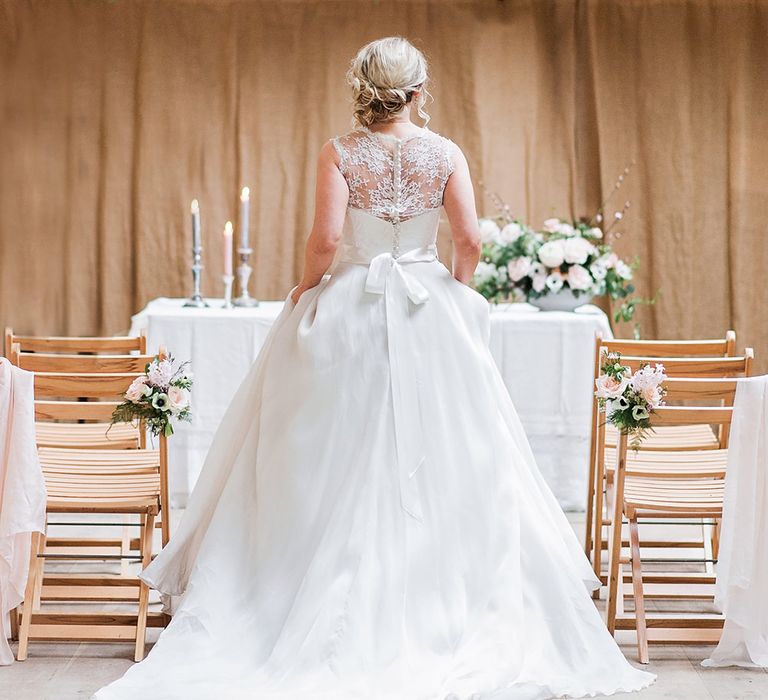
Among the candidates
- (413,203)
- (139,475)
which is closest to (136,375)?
(139,475)

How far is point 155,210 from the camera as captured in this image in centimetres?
787

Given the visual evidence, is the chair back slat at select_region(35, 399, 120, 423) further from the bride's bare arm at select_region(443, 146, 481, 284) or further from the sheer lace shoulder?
the bride's bare arm at select_region(443, 146, 481, 284)

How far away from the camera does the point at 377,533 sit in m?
3.71

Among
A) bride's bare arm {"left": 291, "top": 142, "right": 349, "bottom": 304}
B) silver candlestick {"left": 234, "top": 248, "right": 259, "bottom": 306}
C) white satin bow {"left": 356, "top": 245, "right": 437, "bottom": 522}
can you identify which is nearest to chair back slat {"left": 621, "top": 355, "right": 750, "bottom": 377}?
white satin bow {"left": 356, "top": 245, "right": 437, "bottom": 522}

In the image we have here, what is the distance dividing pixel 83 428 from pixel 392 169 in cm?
210

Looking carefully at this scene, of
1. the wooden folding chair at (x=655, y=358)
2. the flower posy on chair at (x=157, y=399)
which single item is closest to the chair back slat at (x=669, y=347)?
the wooden folding chair at (x=655, y=358)

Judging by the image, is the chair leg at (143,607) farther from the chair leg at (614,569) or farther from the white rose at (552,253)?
the white rose at (552,253)

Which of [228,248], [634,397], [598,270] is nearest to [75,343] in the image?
[228,248]

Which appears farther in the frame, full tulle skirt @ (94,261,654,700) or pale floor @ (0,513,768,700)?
pale floor @ (0,513,768,700)

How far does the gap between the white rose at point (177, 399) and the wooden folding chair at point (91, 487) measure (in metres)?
0.13

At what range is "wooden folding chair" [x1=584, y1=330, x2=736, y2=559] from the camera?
4.75 meters

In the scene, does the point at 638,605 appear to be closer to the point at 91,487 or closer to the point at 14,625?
the point at 91,487

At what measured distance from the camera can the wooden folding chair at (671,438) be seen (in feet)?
14.1

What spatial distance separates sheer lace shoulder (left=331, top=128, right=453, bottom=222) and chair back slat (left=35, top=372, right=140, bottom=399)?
1035mm
